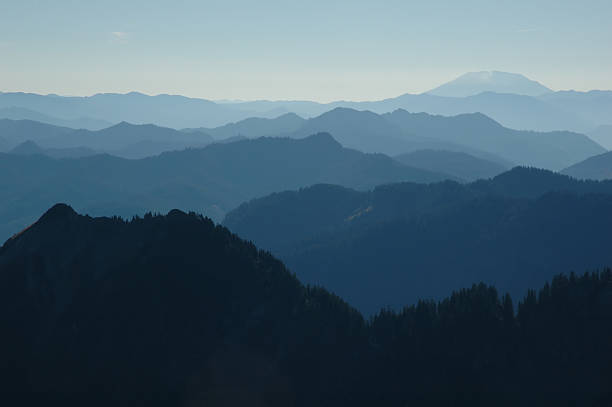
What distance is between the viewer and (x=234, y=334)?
297 feet

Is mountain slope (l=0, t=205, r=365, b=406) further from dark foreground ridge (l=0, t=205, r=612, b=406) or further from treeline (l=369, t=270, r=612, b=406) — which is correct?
treeline (l=369, t=270, r=612, b=406)

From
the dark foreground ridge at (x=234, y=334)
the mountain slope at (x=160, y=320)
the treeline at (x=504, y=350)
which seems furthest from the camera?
the mountain slope at (x=160, y=320)

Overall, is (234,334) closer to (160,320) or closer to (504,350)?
(160,320)

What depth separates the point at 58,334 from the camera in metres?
89.0

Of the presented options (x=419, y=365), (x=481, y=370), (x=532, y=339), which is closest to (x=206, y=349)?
(x=419, y=365)

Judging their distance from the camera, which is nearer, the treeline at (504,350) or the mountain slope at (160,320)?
the treeline at (504,350)

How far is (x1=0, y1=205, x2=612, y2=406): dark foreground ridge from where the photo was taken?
84.2 meters

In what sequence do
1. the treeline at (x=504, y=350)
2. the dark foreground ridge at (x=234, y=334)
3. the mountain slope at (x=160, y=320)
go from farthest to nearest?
the mountain slope at (x=160, y=320) < the dark foreground ridge at (x=234, y=334) < the treeline at (x=504, y=350)

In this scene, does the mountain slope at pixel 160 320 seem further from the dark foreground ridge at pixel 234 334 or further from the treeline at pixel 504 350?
the treeline at pixel 504 350

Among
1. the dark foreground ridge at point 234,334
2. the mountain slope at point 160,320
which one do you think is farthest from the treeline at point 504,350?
the mountain slope at point 160,320

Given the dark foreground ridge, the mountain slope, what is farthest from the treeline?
the mountain slope

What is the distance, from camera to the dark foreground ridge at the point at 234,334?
276 feet

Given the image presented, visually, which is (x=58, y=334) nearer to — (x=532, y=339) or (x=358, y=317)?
(x=358, y=317)

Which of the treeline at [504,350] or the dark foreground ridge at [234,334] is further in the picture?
the dark foreground ridge at [234,334]
